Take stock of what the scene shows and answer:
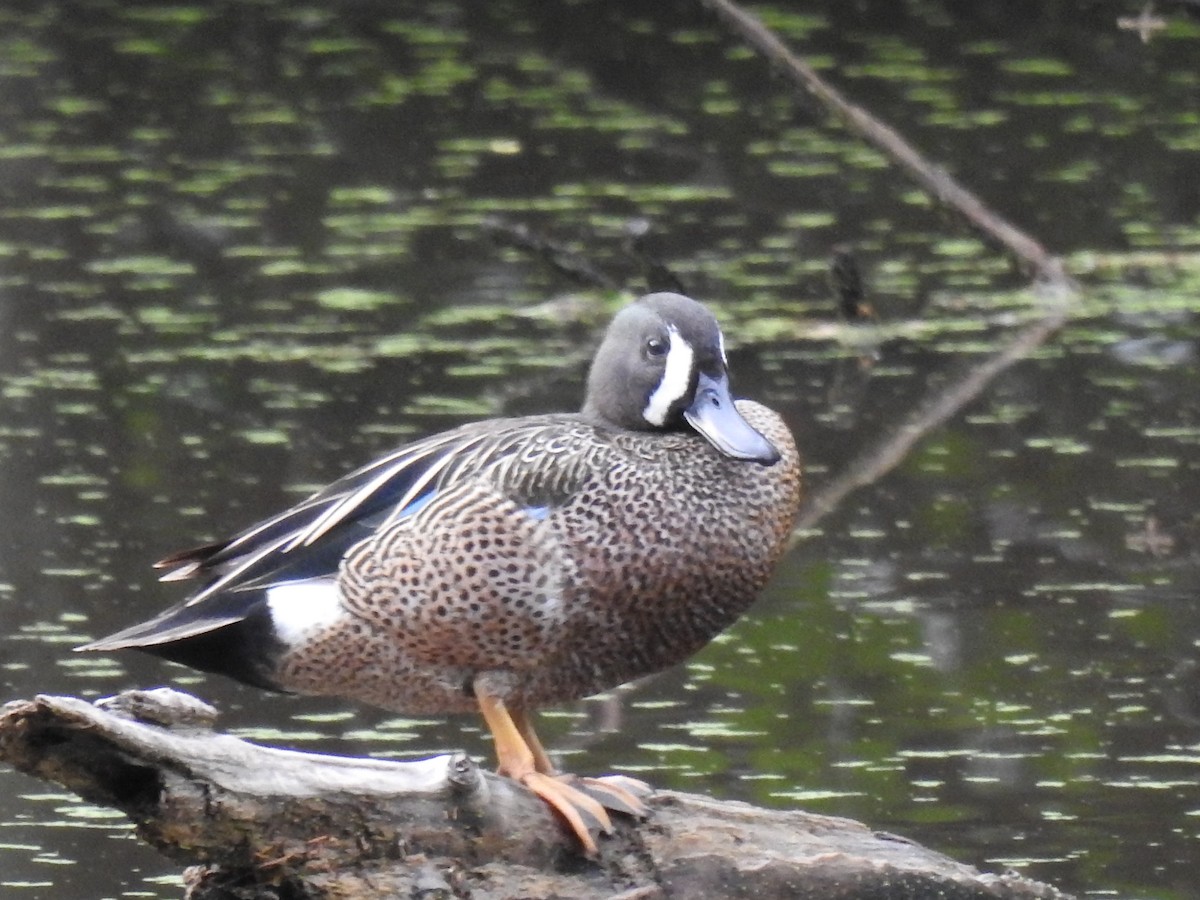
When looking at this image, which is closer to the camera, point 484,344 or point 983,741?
point 983,741

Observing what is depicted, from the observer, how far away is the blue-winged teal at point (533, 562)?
14.5ft

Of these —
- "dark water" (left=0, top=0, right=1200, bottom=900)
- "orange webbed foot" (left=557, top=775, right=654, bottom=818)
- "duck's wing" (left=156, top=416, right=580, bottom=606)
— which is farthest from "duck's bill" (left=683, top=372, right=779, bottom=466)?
"dark water" (left=0, top=0, right=1200, bottom=900)

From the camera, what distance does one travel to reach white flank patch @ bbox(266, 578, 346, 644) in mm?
4570

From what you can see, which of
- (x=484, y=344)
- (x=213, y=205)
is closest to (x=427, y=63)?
(x=213, y=205)

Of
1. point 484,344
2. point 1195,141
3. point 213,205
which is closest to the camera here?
point 484,344

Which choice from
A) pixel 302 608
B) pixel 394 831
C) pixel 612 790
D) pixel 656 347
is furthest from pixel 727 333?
pixel 394 831

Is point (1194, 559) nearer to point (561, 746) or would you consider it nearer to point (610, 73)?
point (561, 746)

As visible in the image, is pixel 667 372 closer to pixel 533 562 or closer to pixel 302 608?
pixel 533 562

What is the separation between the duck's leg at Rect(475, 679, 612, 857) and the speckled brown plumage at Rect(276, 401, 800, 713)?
0.05 metres

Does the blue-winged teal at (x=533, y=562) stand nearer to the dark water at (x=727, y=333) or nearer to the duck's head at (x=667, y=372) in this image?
the duck's head at (x=667, y=372)

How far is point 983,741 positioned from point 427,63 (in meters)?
9.23

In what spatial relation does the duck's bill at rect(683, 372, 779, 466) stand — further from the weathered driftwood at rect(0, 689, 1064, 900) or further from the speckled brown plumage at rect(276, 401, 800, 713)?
the weathered driftwood at rect(0, 689, 1064, 900)

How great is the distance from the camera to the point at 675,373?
15.4ft

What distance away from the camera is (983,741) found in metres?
Answer: 5.68
